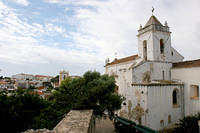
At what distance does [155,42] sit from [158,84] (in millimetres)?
5944

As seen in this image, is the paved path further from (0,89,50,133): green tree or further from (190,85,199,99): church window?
(190,85,199,99): church window

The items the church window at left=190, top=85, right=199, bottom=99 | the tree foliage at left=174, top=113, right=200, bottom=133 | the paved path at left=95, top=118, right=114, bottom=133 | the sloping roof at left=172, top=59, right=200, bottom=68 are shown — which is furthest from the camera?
the church window at left=190, top=85, right=199, bottom=99

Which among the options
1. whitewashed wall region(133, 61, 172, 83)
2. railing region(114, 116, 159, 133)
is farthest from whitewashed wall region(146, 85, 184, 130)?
railing region(114, 116, 159, 133)

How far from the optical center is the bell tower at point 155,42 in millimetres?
14547

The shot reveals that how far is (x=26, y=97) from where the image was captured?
33.5 feet

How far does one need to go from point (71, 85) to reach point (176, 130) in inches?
415

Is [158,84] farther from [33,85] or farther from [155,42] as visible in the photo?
[33,85]

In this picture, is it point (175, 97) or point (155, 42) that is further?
point (155, 42)

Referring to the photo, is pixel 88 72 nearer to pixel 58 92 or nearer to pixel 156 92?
pixel 58 92

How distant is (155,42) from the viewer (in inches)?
575

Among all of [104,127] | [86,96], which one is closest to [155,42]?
[86,96]

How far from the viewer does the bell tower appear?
47.7 ft

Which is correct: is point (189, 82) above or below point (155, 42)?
below

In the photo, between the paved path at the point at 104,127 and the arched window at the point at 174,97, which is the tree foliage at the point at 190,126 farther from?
the paved path at the point at 104,127
